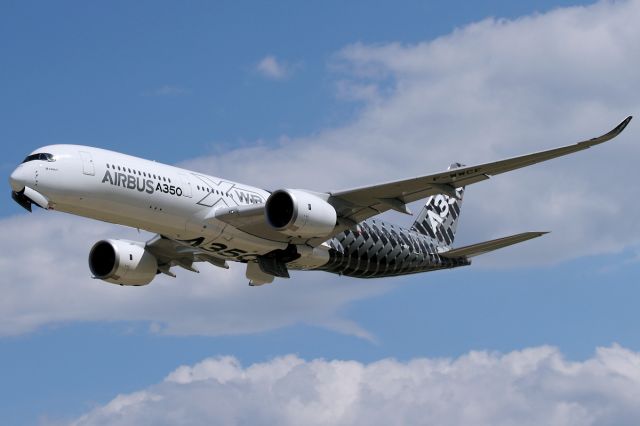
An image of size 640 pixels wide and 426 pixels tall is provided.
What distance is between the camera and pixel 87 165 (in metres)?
43.5

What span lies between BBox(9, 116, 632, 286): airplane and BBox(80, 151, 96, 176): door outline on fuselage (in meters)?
0.04

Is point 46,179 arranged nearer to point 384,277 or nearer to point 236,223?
point 236,223

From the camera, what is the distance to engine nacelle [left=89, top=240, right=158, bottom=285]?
52.5m

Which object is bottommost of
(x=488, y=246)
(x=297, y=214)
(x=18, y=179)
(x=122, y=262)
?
(x=488, y=246)

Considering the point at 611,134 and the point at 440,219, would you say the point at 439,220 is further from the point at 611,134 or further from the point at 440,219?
the point at 611,134

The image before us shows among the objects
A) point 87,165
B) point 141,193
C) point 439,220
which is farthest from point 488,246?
point 87,165

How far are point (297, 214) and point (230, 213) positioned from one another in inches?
119

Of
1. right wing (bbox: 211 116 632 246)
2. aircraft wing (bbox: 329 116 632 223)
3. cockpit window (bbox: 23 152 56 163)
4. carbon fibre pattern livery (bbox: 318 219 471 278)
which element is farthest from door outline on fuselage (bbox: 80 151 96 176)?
carbon fibre pattern livery (bbox: 318 219 471 278)

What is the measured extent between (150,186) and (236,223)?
3990mm

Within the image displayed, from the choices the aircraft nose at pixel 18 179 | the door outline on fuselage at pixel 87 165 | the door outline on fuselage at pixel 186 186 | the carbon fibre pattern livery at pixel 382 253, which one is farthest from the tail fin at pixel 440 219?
the aircraft nose at pixel 18 179

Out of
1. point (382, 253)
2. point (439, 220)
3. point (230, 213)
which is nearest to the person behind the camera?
point (230, 213)

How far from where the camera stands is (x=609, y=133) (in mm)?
41000

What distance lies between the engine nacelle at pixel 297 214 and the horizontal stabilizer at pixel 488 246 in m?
7.95

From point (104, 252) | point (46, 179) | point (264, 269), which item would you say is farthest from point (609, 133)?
point (104, 252)
